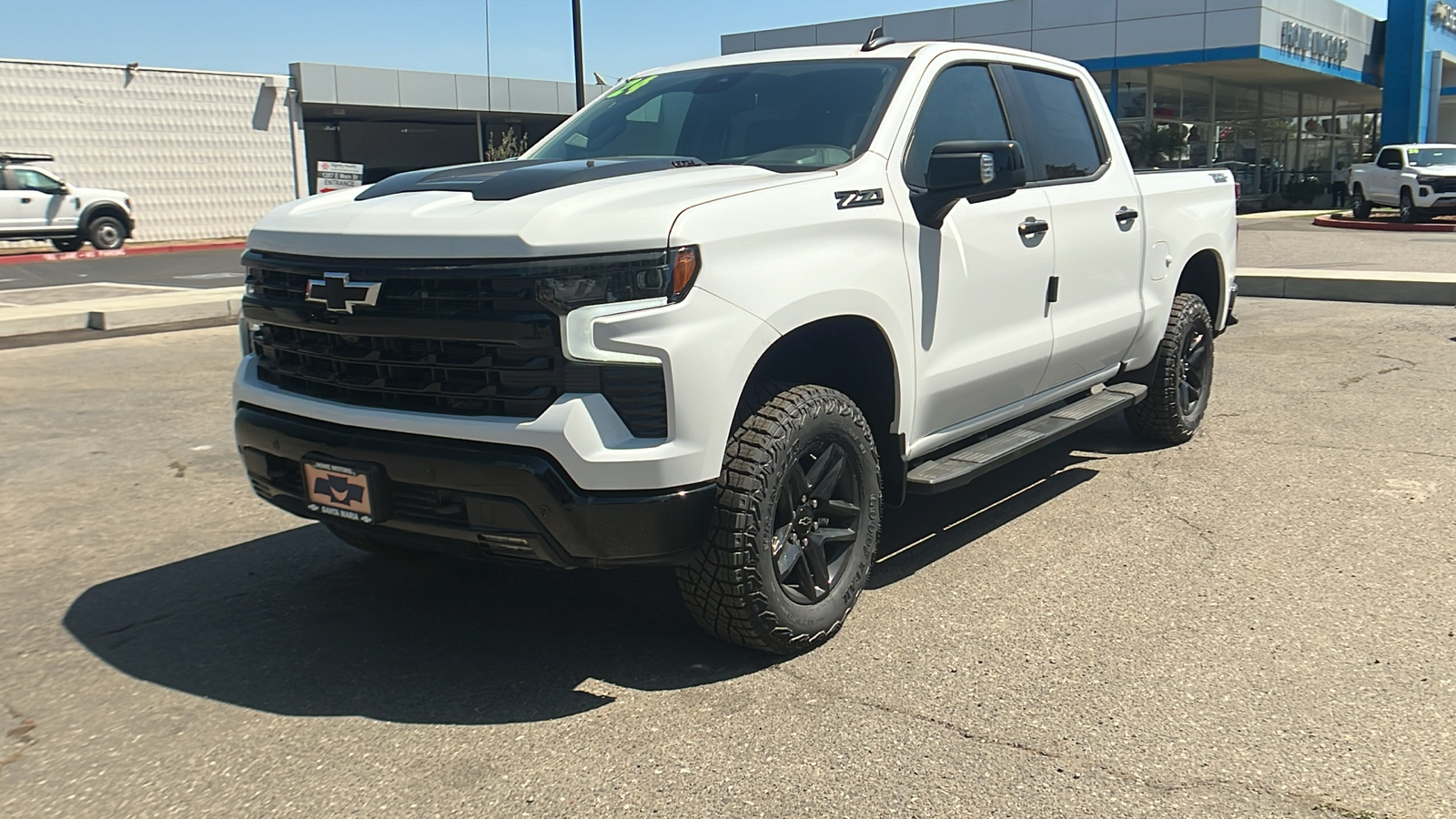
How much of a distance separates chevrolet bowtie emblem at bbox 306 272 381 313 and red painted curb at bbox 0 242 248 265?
1977 centimetres

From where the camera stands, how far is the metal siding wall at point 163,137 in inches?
1136

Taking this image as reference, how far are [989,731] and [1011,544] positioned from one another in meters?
1.66

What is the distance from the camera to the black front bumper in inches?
123

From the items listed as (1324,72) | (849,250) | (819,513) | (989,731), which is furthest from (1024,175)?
(1324,72)

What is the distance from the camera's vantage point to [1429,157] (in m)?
26.6

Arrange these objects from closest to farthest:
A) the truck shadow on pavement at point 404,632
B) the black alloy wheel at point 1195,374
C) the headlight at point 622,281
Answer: the headlight at point 622,281 → the truck shadow on pavement at point 404,632 → the black alloy wheel at point 1195,374

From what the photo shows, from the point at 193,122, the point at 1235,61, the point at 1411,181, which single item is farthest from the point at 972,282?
the point at 1235,61

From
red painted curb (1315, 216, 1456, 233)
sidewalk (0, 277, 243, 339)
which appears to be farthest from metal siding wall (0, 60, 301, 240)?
red painted curb (1315, 216, 1456, 233)

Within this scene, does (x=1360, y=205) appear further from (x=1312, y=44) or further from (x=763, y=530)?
(x=763, y=530)

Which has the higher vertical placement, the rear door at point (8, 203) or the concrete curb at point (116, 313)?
the rear door at point (8, 203)

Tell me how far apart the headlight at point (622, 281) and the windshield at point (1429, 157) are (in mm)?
27985

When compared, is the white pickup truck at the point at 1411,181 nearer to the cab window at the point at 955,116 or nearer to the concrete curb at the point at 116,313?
the concrete curb at the point at 116,313

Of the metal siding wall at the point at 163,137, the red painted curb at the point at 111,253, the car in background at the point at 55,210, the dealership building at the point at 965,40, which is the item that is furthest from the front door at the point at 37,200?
the metal siding wall at the point at 163,137

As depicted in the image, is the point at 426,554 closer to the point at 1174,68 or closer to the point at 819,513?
the point at 819,513
